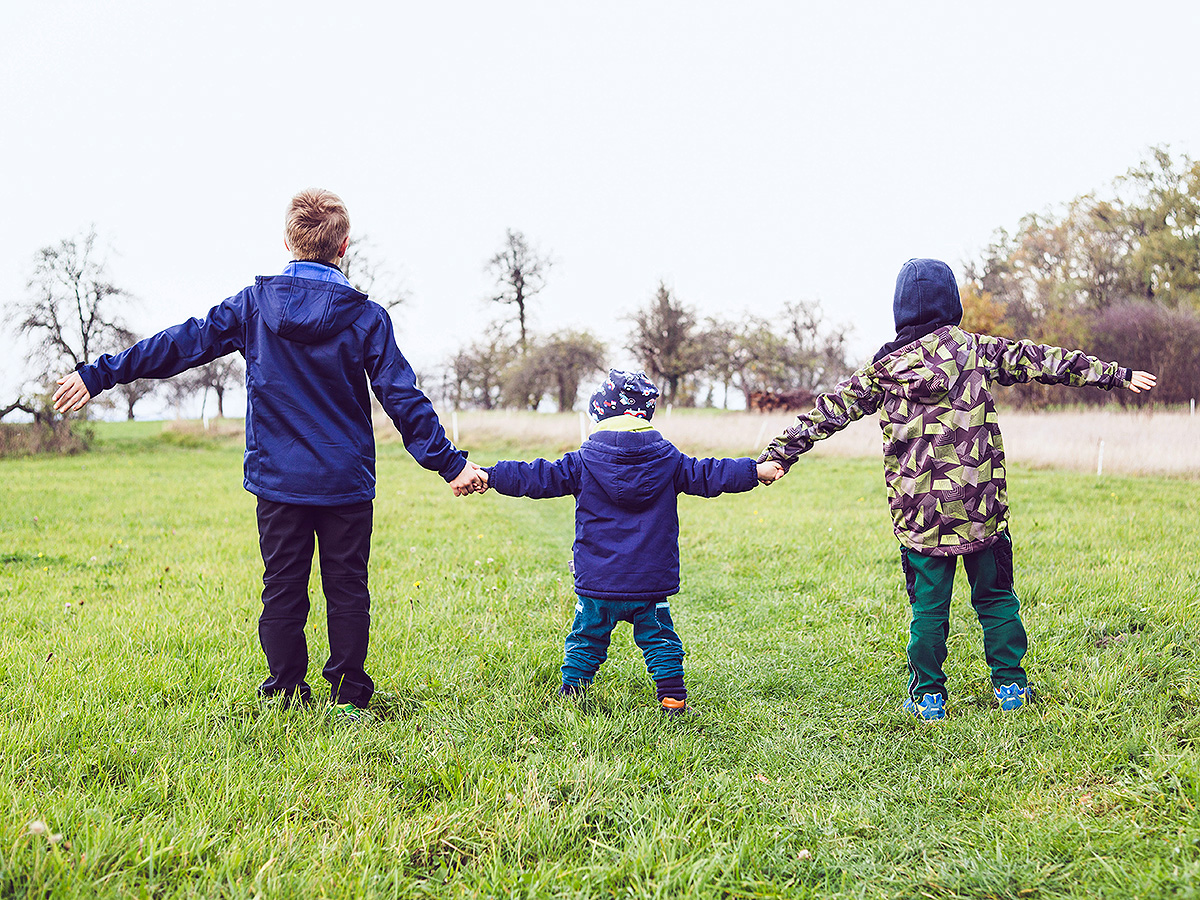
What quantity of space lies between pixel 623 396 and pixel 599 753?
149cm

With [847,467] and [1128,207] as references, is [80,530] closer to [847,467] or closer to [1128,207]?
[847,467]

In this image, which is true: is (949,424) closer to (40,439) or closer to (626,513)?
(626,513)

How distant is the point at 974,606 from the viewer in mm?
3646

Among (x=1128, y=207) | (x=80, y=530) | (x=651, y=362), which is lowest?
(x=80, y=530)

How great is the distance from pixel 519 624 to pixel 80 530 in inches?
276

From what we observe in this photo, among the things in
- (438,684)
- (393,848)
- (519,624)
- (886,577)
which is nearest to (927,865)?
(393,848)

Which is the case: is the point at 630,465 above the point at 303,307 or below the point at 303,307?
below

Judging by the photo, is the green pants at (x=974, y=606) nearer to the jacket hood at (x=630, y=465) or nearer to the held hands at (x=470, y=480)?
the jacket hood at (x=630, y=465)

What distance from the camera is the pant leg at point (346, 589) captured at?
134 inches

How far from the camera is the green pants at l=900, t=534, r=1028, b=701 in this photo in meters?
3.59

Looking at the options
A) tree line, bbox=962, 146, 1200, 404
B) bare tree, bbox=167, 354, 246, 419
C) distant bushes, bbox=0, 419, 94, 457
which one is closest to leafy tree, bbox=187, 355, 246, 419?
bare tree, bbox=167, 354, 246, 419

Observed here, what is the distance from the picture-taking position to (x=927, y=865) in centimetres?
236

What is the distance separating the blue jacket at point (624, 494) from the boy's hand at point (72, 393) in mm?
1676

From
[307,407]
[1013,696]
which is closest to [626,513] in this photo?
[307,407]
